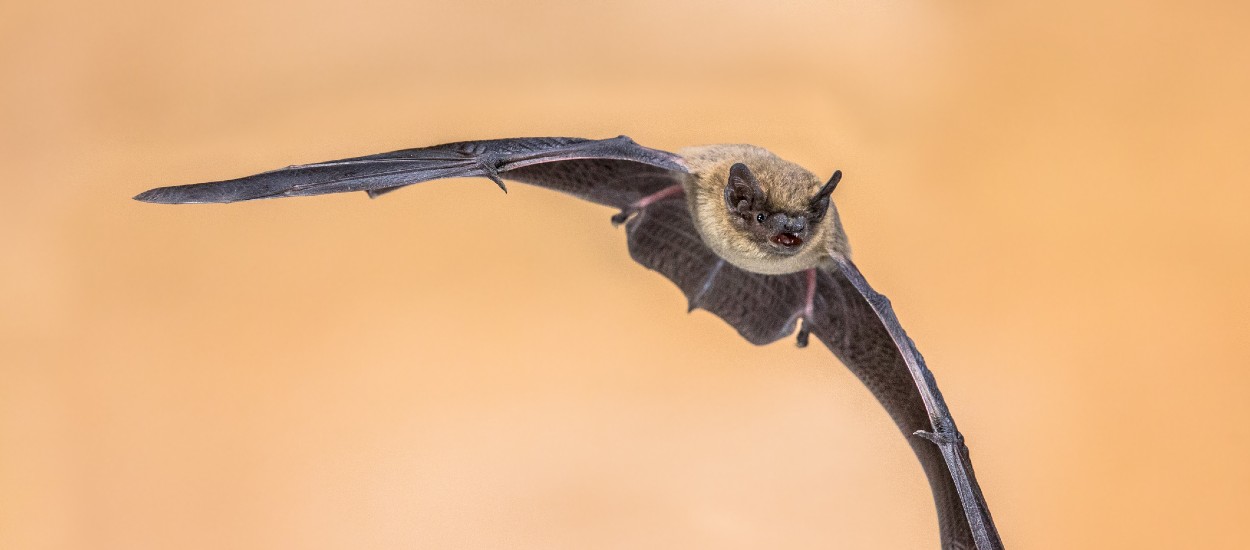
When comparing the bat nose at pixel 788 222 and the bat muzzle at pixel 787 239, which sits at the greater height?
the bat nose at pixel 788 222

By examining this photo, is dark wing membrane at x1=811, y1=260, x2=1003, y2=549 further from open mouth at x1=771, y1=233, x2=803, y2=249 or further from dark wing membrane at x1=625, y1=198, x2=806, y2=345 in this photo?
open mouth at x1=771, y1=233, x2=803, y2=249

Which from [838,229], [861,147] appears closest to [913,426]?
[838,229]

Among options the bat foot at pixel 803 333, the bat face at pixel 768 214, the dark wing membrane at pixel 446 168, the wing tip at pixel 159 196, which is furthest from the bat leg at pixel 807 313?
the wing tip at pixel 159 196

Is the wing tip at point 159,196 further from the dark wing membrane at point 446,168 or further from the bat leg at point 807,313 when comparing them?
the bat leg at point 807,313

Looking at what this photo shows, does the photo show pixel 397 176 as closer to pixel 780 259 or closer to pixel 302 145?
pixel 780 259

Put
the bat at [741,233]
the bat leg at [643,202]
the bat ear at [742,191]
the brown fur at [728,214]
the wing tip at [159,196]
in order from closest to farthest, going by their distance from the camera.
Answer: the wing tip at [159,196] < the bat at [741,233] < the bat ear at [742,191] < the brown fur at [728,214] < the bat leg at [643,202]

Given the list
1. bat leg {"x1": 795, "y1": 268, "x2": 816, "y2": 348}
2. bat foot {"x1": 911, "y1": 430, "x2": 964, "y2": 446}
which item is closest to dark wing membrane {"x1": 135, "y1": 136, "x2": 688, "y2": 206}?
bat leg {"x1": 795, "y1": 268, "x2": 816, "y2": 348}

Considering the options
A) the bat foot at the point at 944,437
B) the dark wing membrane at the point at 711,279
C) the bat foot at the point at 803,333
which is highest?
the dark wing membrane at the point at 711,279
